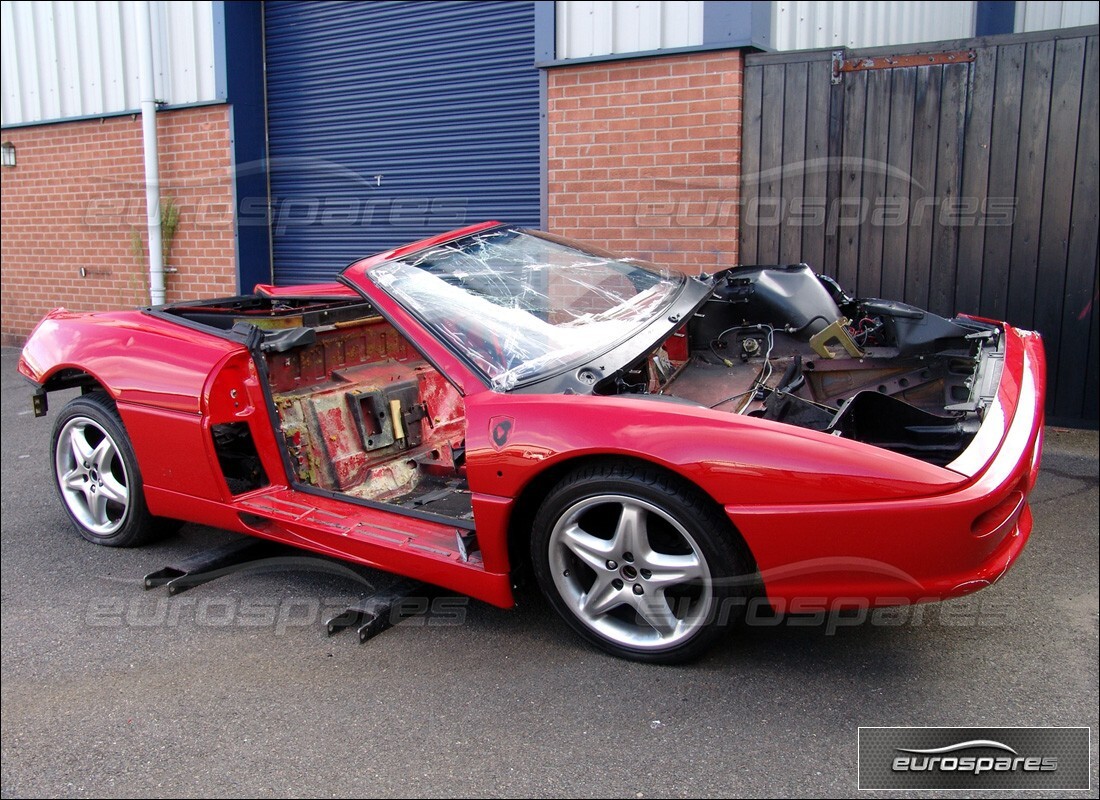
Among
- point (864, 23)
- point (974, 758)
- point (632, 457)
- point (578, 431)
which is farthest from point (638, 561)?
point (864, 23)

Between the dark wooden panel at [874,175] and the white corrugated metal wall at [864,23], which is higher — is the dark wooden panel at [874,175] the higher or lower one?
the lower one

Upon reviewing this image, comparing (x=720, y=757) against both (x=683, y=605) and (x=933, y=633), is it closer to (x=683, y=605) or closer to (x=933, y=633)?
(x=683, y=605)

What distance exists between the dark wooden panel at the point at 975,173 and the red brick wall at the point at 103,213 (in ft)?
22.5

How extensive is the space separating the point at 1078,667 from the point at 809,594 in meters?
1.06

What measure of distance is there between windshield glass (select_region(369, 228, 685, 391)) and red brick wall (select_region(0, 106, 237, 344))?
6504 millimetres

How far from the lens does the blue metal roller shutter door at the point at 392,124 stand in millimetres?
8438

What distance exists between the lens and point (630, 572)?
3.13 m

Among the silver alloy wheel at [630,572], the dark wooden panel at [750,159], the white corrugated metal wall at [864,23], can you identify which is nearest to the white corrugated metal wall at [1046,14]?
the white corrugated metal wall at [864,23]

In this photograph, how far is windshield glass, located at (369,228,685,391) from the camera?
137 inches

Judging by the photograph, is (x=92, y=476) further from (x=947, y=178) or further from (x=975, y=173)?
(x=975, y=173)

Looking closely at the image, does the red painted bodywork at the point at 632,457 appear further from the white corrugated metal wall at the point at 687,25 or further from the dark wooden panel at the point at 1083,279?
the white corrugated metal wall at the point at 687,25

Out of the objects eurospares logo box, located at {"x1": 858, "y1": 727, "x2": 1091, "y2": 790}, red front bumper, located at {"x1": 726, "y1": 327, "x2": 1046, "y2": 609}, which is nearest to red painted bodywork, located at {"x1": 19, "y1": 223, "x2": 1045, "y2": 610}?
red front bumper, located at {"x1": 726, "y1": 327, "x2": 1046, "y2": 609}

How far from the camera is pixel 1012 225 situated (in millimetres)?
6391

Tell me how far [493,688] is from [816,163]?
5025 millimetres
